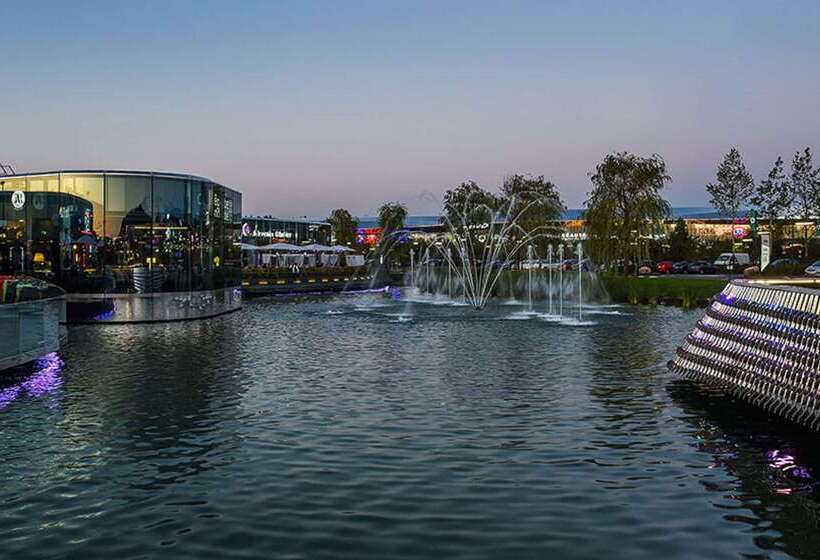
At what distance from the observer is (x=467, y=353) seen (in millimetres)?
23953

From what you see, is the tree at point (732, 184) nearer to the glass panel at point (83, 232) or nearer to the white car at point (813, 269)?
the white car at point (813, 269)

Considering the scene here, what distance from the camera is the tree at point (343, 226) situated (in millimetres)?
162250

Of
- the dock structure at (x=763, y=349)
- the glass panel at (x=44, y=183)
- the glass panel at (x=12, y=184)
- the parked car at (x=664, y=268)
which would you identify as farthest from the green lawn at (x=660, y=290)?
the parked car at (x=664, y=268)

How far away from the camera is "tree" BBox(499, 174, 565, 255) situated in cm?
7594

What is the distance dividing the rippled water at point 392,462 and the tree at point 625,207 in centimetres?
3981

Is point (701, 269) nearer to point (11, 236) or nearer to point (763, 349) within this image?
point (11, 236)

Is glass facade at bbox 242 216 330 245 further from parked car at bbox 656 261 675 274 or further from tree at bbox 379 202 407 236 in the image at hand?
parked car at bbox 656 261 675 274

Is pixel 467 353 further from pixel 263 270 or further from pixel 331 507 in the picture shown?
pixel 263 270

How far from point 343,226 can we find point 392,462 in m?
153

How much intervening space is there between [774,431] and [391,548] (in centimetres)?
774

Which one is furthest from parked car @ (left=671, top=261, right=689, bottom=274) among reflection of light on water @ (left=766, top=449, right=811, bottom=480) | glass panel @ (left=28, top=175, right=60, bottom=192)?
reflection of light on water @ (left=766, top=449, right=811, bottom=480)

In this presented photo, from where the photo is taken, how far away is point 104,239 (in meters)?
35.7

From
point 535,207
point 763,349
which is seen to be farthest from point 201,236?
point 535,207

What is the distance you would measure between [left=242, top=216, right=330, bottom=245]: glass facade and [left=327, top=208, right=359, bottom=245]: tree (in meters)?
5.03
